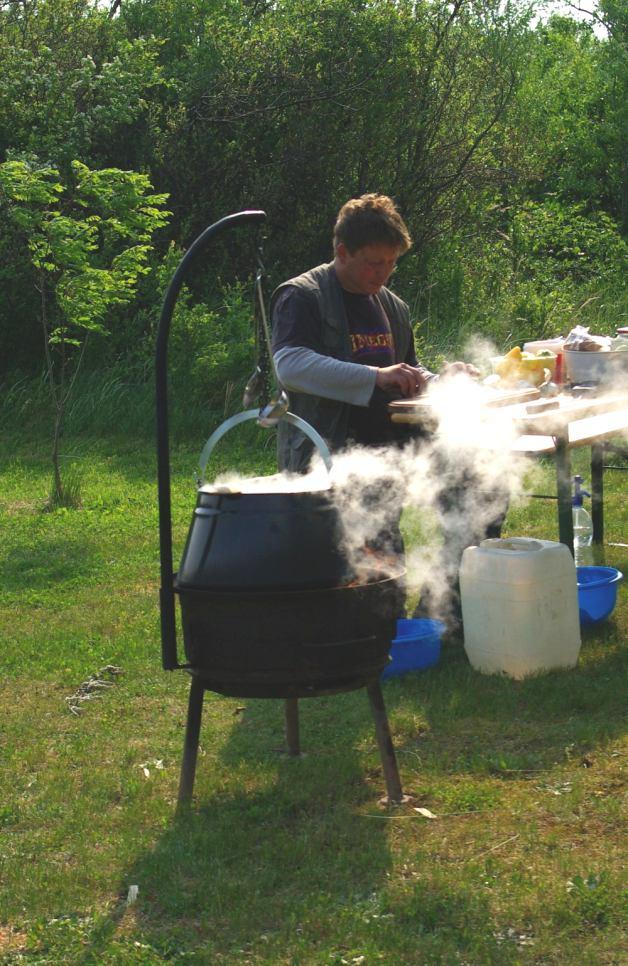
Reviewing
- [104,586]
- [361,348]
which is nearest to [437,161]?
[104,586]

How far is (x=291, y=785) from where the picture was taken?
4121mm

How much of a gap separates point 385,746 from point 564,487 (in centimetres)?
179

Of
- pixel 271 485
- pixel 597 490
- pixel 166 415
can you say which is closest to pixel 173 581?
pixel 271 485

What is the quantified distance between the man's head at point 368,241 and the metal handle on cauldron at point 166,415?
0.93 metres

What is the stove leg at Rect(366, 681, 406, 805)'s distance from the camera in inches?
154

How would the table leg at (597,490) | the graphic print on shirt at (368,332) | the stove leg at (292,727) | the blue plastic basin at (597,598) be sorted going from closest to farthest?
1. the stove leg at (292,727)
2. the graphic print on shirt at (368,332)
3. the blue plastic basin at (597,598)
4. the table leg at (597,490)

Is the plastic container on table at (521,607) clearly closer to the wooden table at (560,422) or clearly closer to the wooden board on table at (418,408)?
the wooden table at (560,422)

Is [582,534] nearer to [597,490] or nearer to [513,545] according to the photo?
[597,490]

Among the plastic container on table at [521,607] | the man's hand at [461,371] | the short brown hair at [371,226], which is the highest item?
the short brown hair at [371,226]

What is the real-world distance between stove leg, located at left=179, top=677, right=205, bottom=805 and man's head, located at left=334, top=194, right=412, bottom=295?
1.71 m

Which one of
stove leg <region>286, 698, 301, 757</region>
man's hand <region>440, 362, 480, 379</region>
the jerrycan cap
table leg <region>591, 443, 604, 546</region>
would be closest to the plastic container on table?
the jerrycan cap

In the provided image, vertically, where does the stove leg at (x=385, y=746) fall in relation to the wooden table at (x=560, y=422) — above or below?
below

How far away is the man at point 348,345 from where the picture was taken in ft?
15.3

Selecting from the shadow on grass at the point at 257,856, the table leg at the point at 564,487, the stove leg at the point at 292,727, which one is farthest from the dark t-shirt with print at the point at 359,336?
the shadow on grass at the point at 257,856
